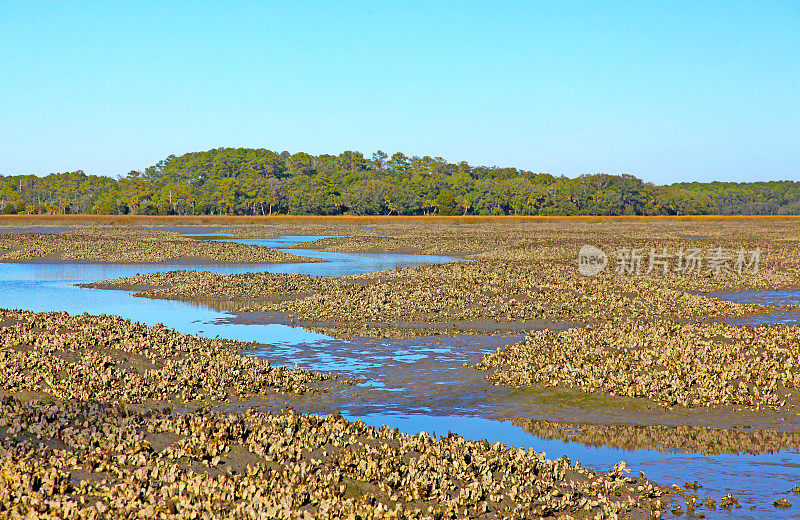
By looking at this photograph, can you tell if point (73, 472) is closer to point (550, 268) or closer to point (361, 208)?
point (550, 268)

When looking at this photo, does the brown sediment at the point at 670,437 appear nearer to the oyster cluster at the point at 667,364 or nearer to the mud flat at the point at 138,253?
the oyster cluster at the point at 667,364

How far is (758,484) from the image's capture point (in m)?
9.90

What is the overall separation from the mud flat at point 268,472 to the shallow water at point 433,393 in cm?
109

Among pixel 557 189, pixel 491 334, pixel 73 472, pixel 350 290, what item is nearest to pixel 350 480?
pixel 73 472

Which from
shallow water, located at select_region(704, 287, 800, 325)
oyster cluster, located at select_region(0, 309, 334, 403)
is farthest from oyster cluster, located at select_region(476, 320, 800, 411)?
oyster cluster, located at select_region(0, 309, 334, 403)

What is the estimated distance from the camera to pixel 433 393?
1488cm

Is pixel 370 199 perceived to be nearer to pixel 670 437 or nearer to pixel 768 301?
pixel 768 301

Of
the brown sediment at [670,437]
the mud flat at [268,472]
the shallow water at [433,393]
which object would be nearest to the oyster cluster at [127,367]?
the mud flat at [268,472]

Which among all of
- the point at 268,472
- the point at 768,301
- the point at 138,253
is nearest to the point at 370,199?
the point at 138,253

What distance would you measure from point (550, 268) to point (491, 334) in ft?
56.6

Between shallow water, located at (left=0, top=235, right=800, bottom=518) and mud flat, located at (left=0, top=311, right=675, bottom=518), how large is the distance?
1.09m

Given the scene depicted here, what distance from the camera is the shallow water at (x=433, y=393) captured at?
403 inches

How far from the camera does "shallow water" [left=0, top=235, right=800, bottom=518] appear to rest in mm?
10227

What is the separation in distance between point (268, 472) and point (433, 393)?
5.98 meters
